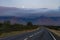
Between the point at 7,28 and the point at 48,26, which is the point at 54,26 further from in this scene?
the point at 7,28

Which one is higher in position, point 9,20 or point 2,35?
point 9,20

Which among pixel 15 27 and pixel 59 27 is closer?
pixel 59 27

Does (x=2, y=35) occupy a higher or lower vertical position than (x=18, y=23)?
lower

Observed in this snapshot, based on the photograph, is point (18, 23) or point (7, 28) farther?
point (7, 28)

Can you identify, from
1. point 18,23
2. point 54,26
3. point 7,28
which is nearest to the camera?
point 54,26

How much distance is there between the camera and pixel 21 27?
18.5m

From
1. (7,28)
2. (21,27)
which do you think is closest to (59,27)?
(21,27)

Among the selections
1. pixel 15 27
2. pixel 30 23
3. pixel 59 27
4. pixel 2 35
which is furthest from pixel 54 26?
pixel 2 35

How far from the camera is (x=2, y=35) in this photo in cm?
2062

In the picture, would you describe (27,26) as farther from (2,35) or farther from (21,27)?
(2,35)

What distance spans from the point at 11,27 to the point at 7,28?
3.77ft

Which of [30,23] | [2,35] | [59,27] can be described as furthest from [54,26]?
[2,35]

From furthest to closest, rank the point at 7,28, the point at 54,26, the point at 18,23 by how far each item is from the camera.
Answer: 1. the point at 7,28
2. the point at 18,23
3. the point at 54,26

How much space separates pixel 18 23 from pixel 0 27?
1.38 meters
